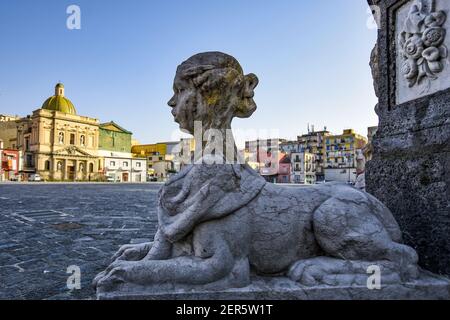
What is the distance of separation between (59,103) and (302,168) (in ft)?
138

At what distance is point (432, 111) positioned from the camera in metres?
2.21

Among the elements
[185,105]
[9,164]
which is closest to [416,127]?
[185,105]

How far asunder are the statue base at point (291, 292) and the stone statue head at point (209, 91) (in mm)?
937

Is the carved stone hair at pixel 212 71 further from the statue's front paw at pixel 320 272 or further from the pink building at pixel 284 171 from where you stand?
the pink building at pixel 284 171

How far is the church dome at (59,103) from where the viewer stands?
168 ft

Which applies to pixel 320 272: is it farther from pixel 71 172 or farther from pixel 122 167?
pixel 122 167

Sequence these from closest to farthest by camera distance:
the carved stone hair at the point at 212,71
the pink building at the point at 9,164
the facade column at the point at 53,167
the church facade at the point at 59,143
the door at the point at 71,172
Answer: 1. the carved stone hair at the point at 212,71
2. the pink building at the point at 9,164
3. the church facade at the point at 59,143
4. the facade column at the point at 53,167
5. the door at the point at 71,172

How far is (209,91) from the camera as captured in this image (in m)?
1.90

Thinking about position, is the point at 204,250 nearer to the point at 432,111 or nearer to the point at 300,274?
the point at 300,274

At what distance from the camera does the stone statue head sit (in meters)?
1.89

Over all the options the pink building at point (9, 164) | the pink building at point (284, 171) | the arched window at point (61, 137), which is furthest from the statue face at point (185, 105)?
the arched window at point (61, 137)

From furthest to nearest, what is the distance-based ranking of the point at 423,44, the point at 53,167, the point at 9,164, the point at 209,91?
the point at 53,167
the point at 9,164
the point at 423,44
the point at 209,91

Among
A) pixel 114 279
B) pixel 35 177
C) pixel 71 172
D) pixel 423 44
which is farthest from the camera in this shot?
pixel 71 172
